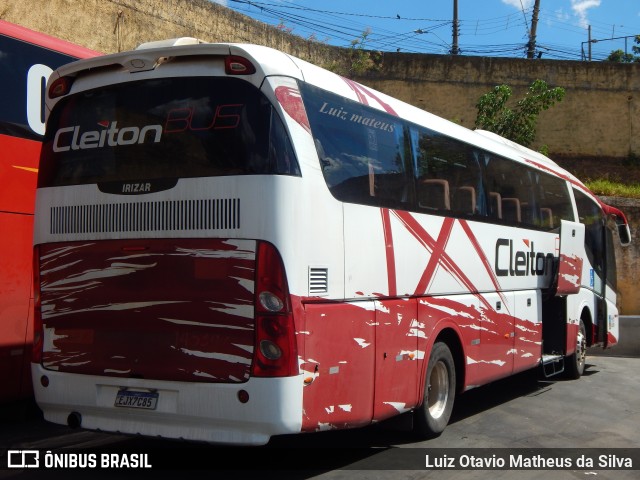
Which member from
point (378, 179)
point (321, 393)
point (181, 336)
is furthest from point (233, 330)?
point (378, 179)

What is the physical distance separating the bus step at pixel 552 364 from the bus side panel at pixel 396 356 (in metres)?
4.47

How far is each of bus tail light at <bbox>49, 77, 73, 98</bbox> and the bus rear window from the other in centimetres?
9

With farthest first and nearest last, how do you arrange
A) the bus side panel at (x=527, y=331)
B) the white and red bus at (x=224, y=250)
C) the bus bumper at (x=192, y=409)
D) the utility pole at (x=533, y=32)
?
1. the utility pole at (x=533, y=32)
2. the bus side panel at (x=527, y=331)
3. the white and red bus at (x=224, y=250)
4. the bus bumper at (x=192, y=409)

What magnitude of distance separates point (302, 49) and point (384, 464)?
60.2 feet

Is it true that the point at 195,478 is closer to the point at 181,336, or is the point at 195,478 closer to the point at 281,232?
the point at 181,336

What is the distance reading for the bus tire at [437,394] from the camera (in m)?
7.50

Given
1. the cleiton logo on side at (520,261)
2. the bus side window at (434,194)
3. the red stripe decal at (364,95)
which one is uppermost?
the red stripe decal at (364,95)

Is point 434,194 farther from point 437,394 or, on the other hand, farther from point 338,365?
point 338,365

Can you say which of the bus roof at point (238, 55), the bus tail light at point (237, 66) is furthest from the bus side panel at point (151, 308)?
the bus roof at point (238, 55)

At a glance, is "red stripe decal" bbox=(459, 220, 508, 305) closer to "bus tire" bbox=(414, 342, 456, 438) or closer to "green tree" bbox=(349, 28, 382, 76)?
"bus tire" bbox=(414, 342, 456, 438)

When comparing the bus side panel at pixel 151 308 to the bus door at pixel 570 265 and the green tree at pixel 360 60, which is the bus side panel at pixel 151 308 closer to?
the bus door at pixel 570 265

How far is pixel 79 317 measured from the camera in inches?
238

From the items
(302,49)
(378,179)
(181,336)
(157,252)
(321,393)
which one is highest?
(302,49)

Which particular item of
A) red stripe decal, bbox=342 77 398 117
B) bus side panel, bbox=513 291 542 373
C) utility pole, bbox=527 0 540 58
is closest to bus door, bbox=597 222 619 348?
bus side panel, bbox=513 291 542 373
